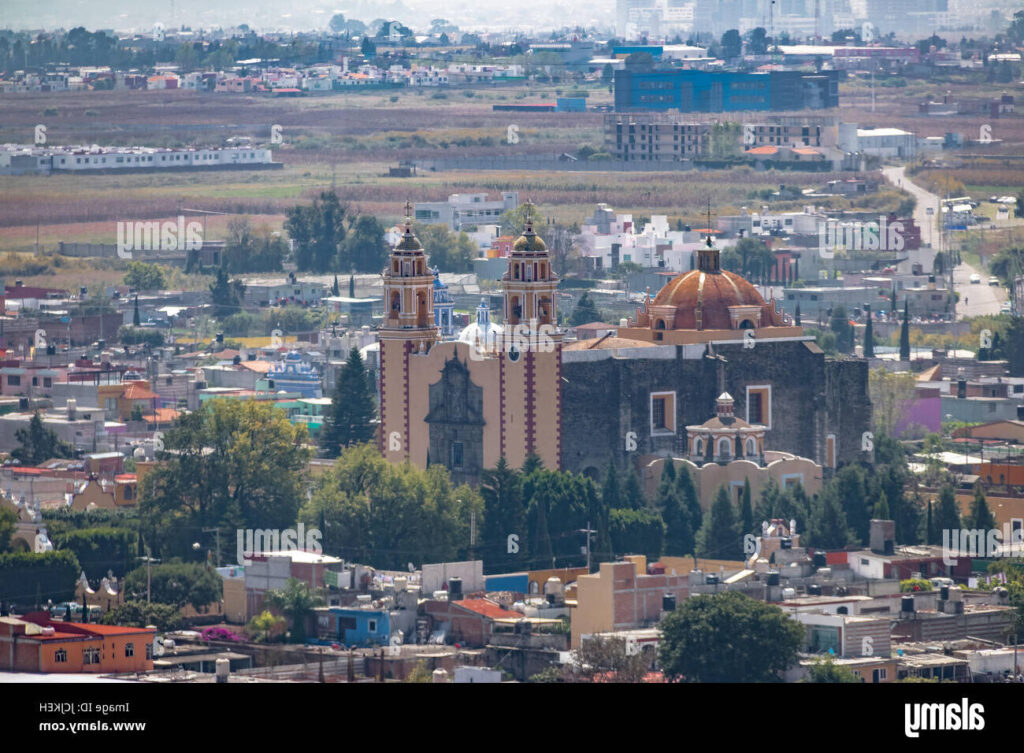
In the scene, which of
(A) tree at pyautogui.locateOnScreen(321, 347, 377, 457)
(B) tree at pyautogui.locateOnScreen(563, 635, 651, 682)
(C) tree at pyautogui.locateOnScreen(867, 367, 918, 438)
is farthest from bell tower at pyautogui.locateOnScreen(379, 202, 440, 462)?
(B) tree at pyautogui.locateOnScreen(563, 635, 651, 682)

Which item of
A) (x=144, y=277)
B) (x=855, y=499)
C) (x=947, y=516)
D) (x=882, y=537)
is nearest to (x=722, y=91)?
(x=144, y=277)

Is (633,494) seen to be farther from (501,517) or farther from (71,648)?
(71,648)

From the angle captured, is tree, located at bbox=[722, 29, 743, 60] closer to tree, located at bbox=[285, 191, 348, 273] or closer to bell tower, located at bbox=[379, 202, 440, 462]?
tree, located at bbox=[285, 191, 348, 273]

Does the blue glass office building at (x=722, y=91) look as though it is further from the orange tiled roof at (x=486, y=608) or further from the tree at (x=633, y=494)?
the orange tiled roof at (x=486, y=608)

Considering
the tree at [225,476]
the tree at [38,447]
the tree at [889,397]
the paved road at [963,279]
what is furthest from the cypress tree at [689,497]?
the paved road at [963,279]

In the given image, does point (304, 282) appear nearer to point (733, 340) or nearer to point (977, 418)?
point (977, 418)

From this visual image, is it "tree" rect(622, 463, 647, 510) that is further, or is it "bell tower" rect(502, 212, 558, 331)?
"bell tower" rect(502, 212, 558, 331)
